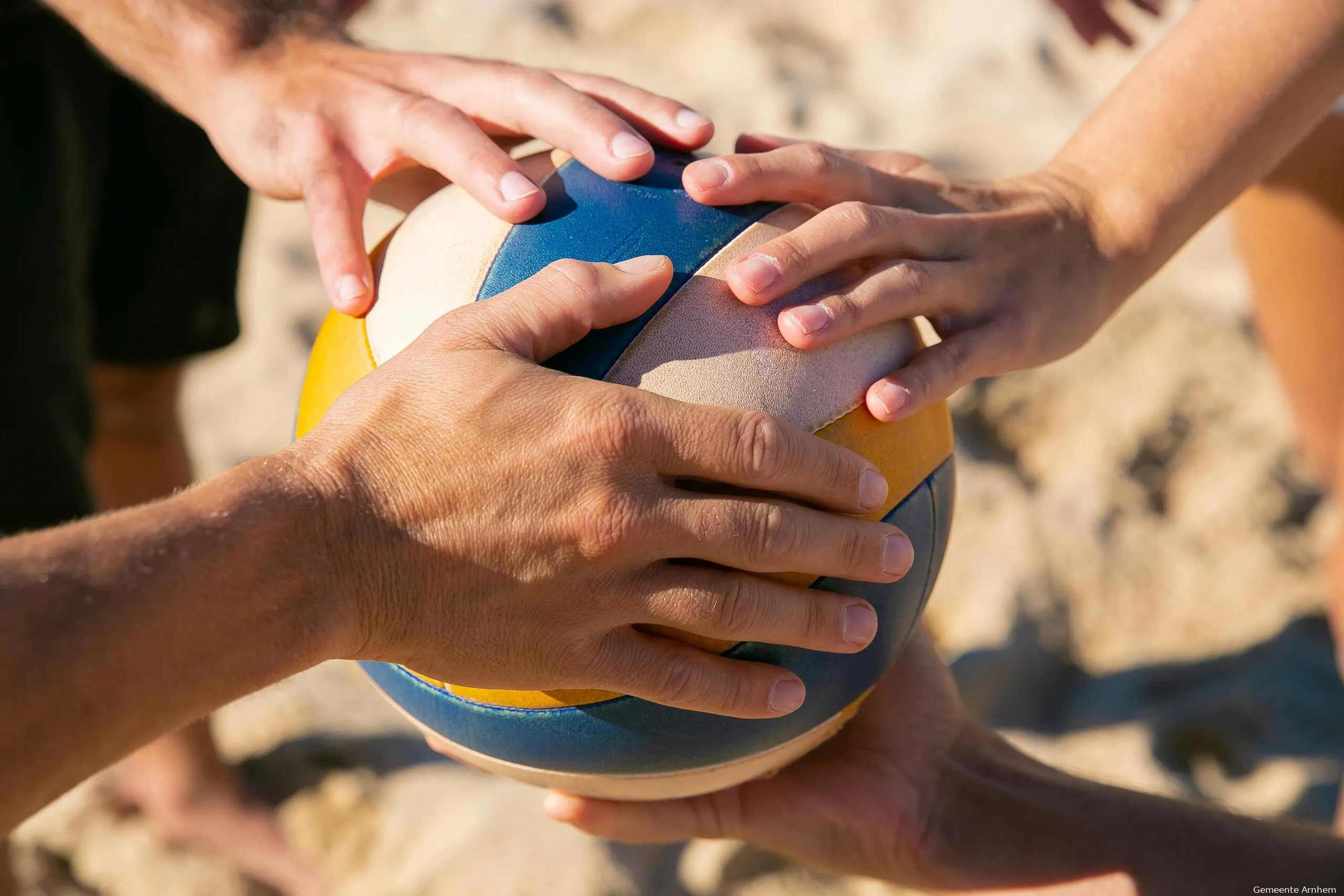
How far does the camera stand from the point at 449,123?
1927 mm

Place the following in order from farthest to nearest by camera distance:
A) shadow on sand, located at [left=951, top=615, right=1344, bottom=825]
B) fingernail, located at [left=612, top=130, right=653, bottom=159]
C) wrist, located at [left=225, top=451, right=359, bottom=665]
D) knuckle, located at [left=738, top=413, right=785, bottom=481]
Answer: shadow on sand, located at [left=951, top=615, right=1344, bottom=825], fingernail, located at [left=612, top=130, right=653, bottom=159], knuckle, located at [left=738, top=413, right=785, bottom=481], wrist, located at [left=225, top=451, right=359, bottom=665]

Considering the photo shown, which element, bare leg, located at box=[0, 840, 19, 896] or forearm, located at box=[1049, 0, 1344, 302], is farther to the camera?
bare leg, located at box=[0, 840, 19, 896]

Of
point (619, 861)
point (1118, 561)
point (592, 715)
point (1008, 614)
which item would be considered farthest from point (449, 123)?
point (1118, 561)

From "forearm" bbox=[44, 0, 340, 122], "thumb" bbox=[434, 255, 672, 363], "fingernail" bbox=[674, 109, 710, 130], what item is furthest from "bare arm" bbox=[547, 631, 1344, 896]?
"forearm" bbox=[44, 0, 340, 122]

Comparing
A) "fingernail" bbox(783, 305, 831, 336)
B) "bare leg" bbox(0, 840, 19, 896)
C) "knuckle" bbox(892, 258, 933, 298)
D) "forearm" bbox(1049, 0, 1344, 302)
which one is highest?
"forearm" bbox(1049, 0, 1344, 302)

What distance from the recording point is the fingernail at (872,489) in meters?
1.62

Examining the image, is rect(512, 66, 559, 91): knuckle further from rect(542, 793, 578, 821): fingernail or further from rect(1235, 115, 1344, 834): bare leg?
rect(1235, 115, 1344, 834): bare leg

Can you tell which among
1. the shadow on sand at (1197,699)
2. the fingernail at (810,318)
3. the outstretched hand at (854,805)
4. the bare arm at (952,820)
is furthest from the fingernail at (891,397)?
the shadow on sand at (1197,699)

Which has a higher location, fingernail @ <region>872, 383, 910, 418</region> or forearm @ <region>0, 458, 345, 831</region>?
fingernail @ <region>872, 383, 910, 418</region>

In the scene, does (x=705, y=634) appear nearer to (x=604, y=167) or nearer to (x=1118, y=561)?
(x=604, y=167)

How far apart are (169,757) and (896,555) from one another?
2.23 meters

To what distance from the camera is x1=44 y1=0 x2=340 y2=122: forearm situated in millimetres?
2246

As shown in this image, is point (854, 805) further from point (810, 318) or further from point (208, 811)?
point (208, 811)

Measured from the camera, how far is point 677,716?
1720 mm
